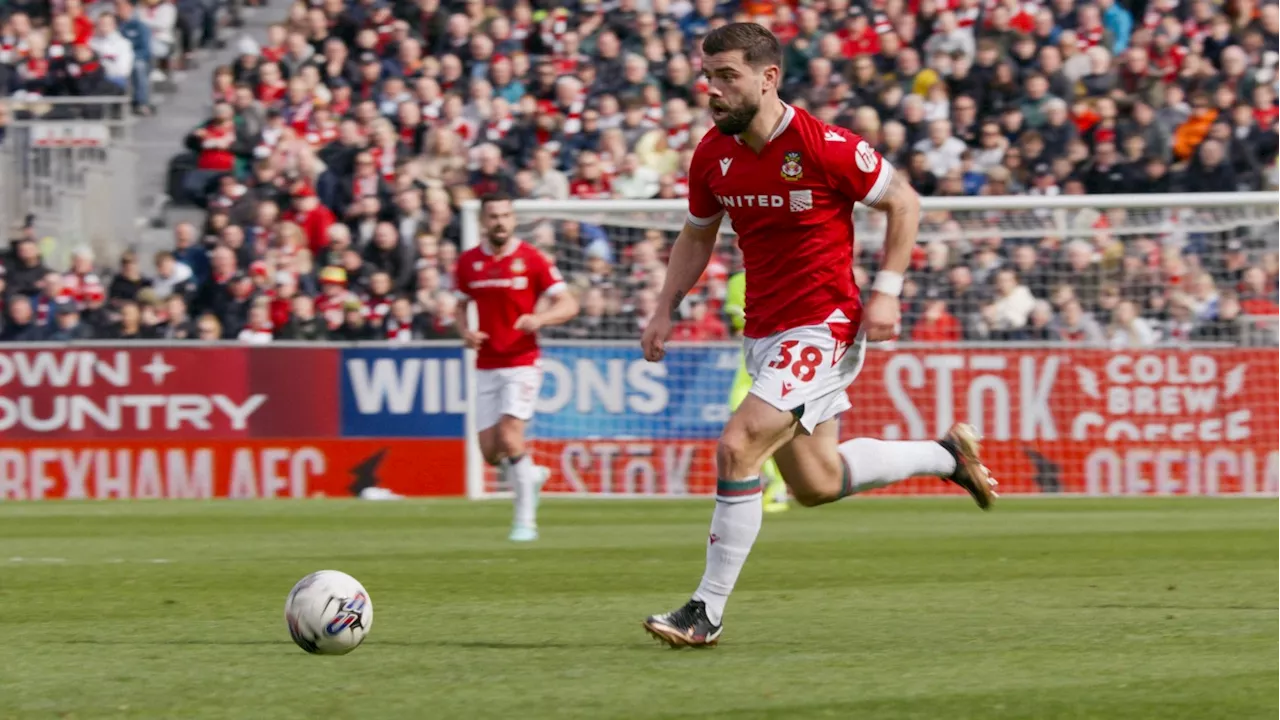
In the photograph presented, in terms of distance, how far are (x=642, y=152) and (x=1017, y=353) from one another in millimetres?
4346

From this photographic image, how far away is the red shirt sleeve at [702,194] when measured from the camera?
720 cm

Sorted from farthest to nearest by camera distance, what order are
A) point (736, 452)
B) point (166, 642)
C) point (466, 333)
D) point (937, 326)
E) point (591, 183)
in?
1. point (591, 183)
2. point (937, 326)
3. point (466, 333)
4. point (166, 642)
5. point (736, 452)

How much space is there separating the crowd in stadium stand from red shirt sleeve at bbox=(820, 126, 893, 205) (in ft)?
34.7

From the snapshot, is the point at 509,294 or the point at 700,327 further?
the point at 700,327

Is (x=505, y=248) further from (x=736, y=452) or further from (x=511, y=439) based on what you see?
(x=736, y=452)

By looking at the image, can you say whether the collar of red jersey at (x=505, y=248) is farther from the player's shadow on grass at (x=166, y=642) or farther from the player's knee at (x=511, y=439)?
the player's shadow on grass at (x=166, y=642)

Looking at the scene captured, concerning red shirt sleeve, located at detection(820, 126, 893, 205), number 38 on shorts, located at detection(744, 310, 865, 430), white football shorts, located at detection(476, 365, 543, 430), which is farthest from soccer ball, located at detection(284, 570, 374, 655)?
white football shorts, located at detection(476, 365, 543, 430)

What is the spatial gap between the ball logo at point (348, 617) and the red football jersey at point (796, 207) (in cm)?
164

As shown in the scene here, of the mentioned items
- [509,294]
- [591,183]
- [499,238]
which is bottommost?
[509,294]

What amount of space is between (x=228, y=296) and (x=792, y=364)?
509 inches

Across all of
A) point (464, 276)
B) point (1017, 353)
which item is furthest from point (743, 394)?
point (464, 276)

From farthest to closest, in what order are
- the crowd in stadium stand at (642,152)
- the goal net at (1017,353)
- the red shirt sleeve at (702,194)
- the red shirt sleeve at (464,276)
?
the crowd in stadium stand at (642,152) → the goal net at (1017,353) → the red shirt sleeve at (464,276) → the red shirt sleeve at (702,194)

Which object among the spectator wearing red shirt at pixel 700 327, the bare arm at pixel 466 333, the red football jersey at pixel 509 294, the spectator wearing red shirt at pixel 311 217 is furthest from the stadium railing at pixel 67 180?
the red football jersey at pixel 509 294

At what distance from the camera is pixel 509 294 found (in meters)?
13.0
